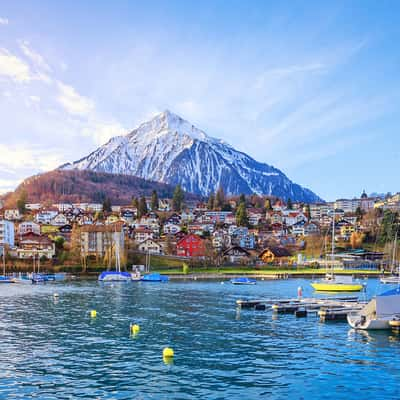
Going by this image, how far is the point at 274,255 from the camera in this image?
169 m

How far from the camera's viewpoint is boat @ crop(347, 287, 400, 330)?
39.3 m

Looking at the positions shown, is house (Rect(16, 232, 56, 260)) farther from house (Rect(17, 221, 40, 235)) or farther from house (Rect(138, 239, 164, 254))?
house (Rect(17, 221, 40, 235))

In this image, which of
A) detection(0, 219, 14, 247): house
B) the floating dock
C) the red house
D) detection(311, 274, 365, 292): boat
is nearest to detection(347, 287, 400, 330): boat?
the floating dock

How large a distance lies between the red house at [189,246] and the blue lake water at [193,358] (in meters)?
108

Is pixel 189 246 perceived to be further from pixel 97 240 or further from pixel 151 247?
pixel 97 240

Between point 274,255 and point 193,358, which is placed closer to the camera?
point 193,358

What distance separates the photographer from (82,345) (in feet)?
110

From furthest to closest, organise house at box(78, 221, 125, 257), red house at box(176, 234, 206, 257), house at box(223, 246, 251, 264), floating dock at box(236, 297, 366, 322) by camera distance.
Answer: red house at box(176, 234, 206, 257)
house at box(223, 246, 251, 264)
house at box(78, 221, 125, 257)
floating dock at box(236, 297, 366, 322)

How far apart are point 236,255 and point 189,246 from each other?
16.5 meters

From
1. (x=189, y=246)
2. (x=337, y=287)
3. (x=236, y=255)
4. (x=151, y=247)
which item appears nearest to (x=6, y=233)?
(x=151, y=247)

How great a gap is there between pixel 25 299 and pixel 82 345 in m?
37.8

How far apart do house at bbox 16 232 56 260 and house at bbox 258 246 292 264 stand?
232 feet

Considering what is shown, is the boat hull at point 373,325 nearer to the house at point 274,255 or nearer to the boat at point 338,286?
the boat at point 338,286

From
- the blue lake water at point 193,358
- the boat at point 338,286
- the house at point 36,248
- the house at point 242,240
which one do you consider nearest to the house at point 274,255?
the house at point 242,240
